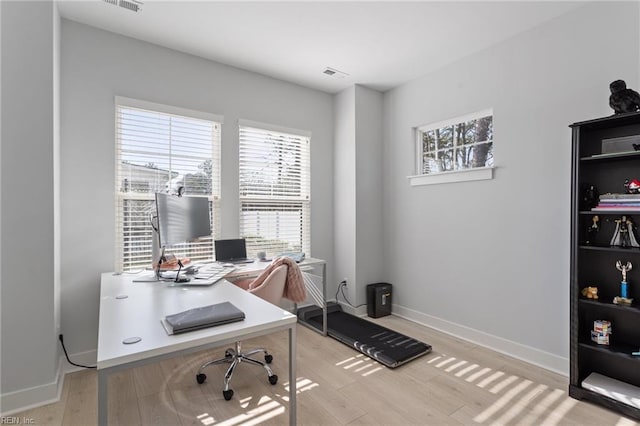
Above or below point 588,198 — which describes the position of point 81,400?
below

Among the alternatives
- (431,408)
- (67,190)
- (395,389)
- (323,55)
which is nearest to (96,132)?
(67,190)

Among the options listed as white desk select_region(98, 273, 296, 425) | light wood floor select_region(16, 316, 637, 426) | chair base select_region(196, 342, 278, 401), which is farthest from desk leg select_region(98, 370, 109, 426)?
chair base select_region(196, 342, 278, 401)

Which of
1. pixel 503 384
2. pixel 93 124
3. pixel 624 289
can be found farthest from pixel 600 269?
pixel 93 124

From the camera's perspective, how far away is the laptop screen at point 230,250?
3.08 metres

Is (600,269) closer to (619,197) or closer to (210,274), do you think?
(619,197)

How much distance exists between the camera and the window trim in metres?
3.02

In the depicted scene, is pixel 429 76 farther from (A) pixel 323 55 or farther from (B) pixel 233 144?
(B) pixel 233 144

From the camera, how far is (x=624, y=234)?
2105 millimetres

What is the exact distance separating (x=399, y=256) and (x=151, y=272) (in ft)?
8.76

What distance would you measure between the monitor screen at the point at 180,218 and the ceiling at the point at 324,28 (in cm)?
146

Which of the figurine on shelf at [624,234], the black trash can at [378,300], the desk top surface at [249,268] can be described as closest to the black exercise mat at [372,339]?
the black trash can at [378,300]

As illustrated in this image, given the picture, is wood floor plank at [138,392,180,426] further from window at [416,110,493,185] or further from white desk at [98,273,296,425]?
window at [416,110,493,185]

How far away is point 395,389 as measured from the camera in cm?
226

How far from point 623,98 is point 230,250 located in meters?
3.21
